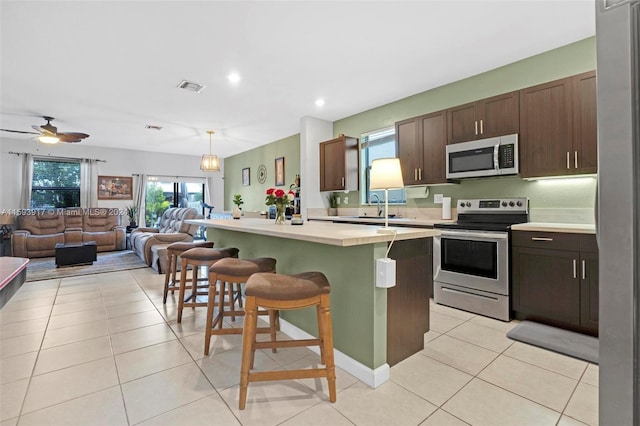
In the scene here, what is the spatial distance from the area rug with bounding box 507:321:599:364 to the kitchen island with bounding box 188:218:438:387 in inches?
38.0

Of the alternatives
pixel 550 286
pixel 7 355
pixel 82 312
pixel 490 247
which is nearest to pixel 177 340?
pixel 7 355

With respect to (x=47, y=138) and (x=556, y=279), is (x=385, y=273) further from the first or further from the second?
(x=47, y=138)

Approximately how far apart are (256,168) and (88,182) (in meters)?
4.14

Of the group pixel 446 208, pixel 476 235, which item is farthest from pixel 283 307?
pixel 446 208

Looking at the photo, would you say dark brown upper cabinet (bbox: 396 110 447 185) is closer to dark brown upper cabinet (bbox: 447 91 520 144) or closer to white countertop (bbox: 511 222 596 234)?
dark brown upper cabinet (bbox: 447 91 520 144)

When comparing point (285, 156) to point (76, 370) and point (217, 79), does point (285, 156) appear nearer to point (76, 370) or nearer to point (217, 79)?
point (217, 79)

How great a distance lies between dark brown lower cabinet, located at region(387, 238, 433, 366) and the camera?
1973 mm

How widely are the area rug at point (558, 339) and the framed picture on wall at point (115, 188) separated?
29.1ft

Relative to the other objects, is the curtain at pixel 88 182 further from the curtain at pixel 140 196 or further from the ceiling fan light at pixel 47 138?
the ceiling fan light at pixel 47 138

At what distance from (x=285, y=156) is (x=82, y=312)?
470cm

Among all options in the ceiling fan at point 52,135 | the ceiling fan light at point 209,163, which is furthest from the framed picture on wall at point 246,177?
the ceiling fan at point 52,135

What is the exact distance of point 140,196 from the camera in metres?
8.09

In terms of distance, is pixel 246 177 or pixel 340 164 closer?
pixel 340 164

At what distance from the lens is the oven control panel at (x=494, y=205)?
3.16m
